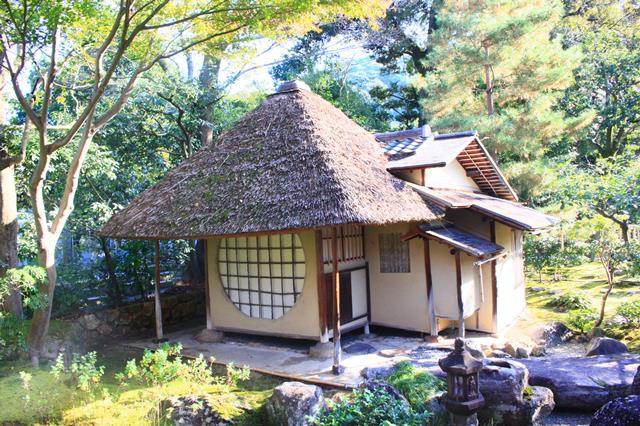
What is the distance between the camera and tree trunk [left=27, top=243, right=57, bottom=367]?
7.58 metres

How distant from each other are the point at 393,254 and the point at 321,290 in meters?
2.22

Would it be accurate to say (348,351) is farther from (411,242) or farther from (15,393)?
(15,393)

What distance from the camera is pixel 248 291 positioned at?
990 cm

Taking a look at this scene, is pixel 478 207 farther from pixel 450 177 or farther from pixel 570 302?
pixel 570 302

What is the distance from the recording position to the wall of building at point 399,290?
9703mm

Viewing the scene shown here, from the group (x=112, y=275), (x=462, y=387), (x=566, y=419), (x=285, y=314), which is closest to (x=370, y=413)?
(x=462, y=387)

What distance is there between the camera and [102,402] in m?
5.91

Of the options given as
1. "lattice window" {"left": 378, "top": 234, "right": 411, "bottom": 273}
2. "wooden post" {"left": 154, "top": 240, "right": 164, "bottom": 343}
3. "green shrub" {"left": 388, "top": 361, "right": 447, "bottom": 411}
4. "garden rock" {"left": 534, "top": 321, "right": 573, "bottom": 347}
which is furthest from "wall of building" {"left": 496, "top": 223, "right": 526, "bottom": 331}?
"wooden post" {"left": 154, "top": 240, "right": 164, "bottom": 343}

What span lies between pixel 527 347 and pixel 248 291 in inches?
211

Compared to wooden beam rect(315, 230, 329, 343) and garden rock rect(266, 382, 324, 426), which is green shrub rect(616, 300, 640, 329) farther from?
garden rock rect(266, 382, 324, 426)

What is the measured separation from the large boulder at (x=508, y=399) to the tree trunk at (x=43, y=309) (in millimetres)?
6475

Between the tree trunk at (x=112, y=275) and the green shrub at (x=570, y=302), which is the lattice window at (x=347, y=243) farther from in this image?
the green shrub at (x=570, y=302)

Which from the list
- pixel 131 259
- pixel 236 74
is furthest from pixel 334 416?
pixel 236 74

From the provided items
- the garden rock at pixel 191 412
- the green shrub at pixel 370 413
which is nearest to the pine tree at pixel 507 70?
the green shrub at pixel 370 413
